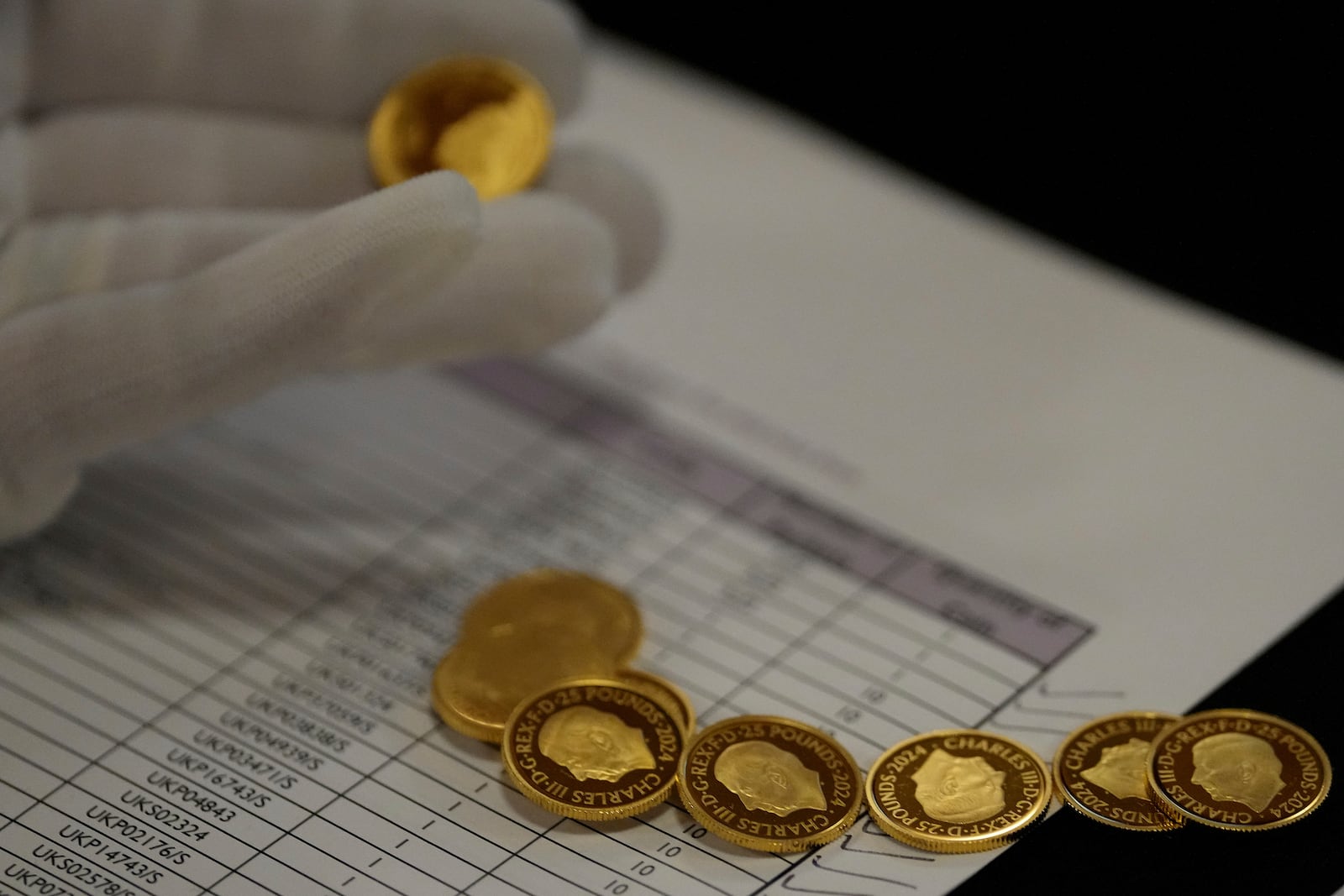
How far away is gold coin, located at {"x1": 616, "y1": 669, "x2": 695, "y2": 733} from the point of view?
713mm

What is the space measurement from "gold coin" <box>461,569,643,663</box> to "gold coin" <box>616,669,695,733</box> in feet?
0.06

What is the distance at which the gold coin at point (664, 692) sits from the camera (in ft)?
2.34

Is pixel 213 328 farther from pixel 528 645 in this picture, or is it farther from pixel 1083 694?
pixel 1083 694

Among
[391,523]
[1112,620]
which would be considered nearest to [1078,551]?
[1112,620]

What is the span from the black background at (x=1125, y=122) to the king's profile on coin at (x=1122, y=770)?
0.49ft

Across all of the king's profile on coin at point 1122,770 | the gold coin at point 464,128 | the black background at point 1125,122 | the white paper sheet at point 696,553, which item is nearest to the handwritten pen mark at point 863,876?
the white paper sheet at point 696,553

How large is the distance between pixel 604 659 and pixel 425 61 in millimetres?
363

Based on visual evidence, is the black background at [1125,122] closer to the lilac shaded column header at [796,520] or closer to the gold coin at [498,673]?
the lilac shaded column header at [796,520]

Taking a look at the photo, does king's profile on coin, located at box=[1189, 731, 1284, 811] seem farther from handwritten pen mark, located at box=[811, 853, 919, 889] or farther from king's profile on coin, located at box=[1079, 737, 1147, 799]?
handwritten pen mark, located at box=[811, 853, 919, 889]

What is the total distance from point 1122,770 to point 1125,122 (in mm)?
567

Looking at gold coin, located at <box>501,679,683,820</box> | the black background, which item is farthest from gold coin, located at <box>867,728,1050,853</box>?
the black background

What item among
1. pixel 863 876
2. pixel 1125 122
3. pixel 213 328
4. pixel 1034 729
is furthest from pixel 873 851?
pixel 1125 122

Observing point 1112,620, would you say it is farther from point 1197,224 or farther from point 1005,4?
point 1005,4

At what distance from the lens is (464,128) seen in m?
0.84
